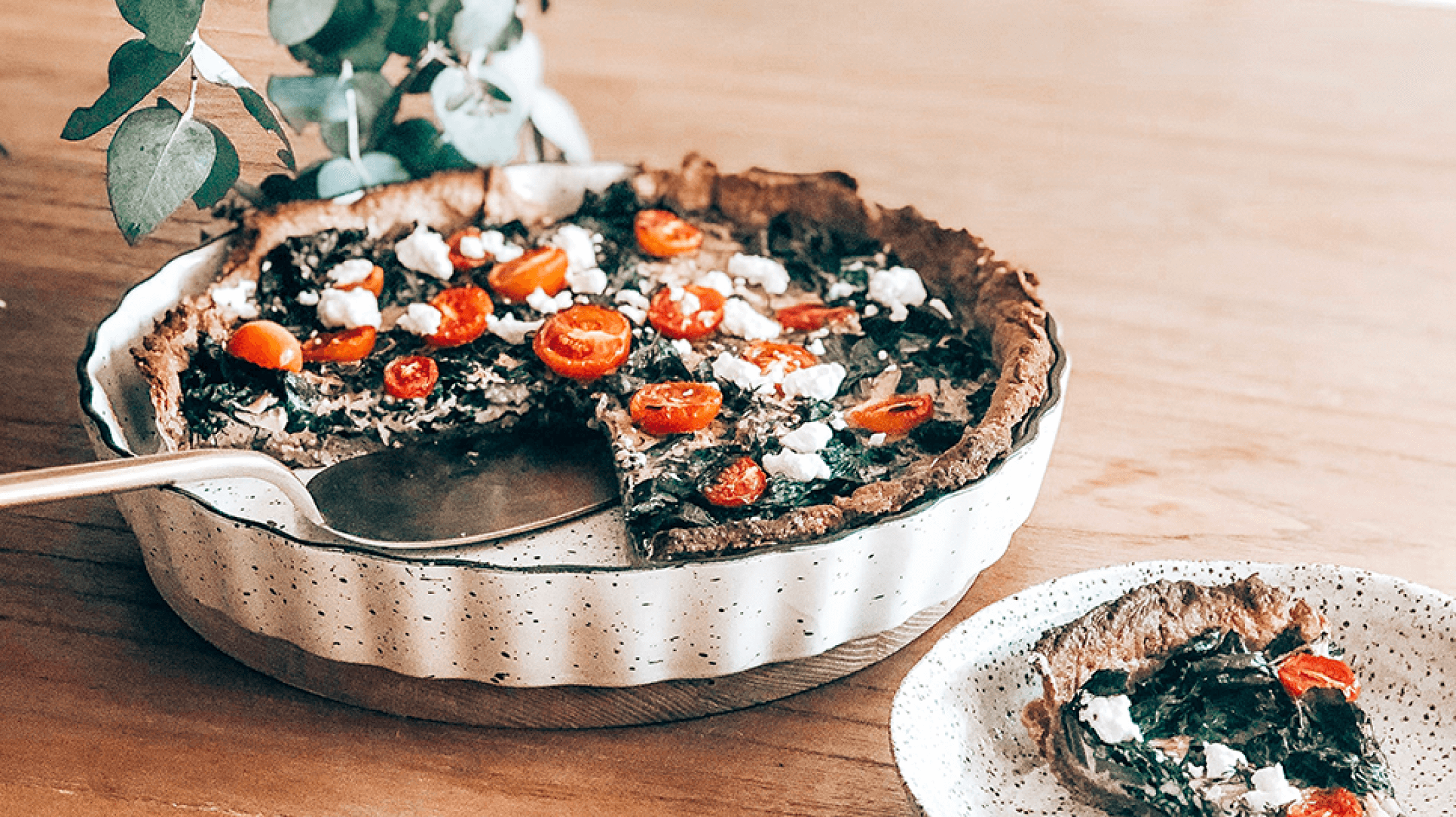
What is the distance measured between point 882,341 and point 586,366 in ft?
1.56

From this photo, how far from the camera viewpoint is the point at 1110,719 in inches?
61.9

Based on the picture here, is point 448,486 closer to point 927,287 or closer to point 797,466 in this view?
point 797,466

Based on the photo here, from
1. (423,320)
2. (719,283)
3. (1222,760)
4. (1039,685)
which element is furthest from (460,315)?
(1222,760)

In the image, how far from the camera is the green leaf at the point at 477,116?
254cm

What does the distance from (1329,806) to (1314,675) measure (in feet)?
0.62

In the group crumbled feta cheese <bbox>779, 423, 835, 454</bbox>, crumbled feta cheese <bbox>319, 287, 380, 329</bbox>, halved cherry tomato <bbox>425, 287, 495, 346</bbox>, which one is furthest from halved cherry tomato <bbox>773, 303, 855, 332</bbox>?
crumbled feta cheese <bbox>319, 287, 380, 329</bbox>

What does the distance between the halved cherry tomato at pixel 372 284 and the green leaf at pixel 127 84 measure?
44 cm

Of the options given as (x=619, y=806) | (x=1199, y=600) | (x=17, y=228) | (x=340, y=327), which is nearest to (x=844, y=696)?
(x=619, y=806)

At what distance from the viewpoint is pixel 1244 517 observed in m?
2.28

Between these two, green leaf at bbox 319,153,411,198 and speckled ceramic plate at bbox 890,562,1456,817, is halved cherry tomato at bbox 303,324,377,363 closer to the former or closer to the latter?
green leaf at bbox 319,153,411,198

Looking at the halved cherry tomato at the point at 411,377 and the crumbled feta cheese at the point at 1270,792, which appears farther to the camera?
the halved cherry tomato at the point at 411,377

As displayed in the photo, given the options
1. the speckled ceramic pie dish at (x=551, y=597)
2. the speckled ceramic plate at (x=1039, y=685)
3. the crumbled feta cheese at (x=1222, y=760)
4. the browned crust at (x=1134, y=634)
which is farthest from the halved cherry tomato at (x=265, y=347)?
the crumbled feta cheese at (x=1222, y=760)

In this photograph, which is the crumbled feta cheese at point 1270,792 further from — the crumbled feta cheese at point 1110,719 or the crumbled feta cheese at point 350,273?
the crumbled feta cheese at point 350,273

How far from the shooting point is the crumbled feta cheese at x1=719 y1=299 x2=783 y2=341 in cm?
227
